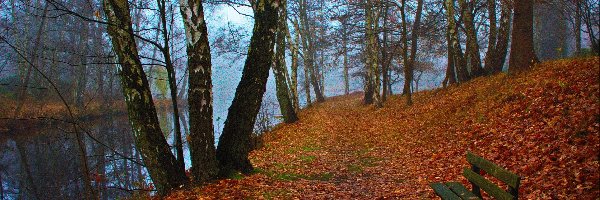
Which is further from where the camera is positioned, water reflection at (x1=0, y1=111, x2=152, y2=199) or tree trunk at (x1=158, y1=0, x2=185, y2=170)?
water reflection at (x1=0, y1=111, x2=152, y2=199)

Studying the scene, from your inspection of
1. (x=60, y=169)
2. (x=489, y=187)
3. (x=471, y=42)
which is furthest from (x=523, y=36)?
(x=60, y=169)

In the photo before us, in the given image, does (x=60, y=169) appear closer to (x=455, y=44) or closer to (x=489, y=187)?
(x=489, y=187)

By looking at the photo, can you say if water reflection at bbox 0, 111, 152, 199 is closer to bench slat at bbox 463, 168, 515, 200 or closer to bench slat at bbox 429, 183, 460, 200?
bench slat at bbox 429, 183, 460, 200

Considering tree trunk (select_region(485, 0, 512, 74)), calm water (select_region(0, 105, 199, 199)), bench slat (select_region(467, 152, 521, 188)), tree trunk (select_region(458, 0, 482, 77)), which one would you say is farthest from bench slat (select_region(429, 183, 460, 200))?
tree trunk (select_region(458, 0, 482, 77))

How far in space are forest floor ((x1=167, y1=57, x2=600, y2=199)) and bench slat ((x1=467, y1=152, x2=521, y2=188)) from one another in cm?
94

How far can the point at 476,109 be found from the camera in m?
12.1

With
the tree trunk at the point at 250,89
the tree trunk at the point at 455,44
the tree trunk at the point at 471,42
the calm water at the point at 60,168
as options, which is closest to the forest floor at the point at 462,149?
the tree trunk at the point at 250,89

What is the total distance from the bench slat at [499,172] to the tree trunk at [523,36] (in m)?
8.61

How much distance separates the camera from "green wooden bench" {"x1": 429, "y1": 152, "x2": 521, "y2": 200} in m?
4.20

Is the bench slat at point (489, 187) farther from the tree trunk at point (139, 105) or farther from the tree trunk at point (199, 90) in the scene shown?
the tree trunk at point (139, 105)

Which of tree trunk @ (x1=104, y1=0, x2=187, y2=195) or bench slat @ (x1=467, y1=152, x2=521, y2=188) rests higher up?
tree trunk @ (x1=104, y1=0, x2=187, y2=195)

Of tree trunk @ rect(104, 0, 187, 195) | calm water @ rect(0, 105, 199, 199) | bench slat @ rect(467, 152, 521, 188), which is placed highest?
tree trunk @ rect(104, 0, 187, 195)

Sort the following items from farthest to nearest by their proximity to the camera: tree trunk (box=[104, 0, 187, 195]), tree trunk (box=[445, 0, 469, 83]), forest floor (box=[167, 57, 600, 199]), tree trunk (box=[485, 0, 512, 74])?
tree trunk (box=[445, 0, 469, 83]), tree trunk (box=[485, 0, 512, 74]), tree trunk (box=[104, 0, 187, 195]), forest floor (box=[167, 57, 600, 199])

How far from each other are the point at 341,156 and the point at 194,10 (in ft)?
20.6
